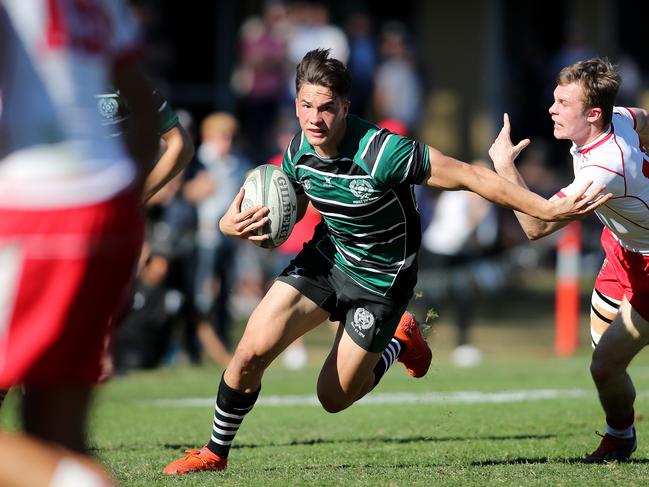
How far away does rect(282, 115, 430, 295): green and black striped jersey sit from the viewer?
5.78 meters

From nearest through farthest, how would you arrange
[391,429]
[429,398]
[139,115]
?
[139,115]
[391,429]
[429,398]

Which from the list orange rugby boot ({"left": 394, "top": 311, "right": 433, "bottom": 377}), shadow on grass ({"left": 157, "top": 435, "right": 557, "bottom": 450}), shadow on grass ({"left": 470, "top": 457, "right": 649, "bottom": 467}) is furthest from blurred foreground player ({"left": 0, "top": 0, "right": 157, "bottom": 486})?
shadow on grass ({"left": 157, "top": 435, "right": 557, "bottom": 450})

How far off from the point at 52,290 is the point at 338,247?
3.39m

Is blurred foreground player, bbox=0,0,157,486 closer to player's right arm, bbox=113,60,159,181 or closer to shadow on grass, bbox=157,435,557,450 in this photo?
player's right arm, bbox=113,60,159,181

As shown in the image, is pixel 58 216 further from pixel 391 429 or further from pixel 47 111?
pixel 391 429

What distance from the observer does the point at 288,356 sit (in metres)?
13.3

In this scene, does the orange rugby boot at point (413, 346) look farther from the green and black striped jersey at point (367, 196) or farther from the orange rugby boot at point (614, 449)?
the orange rugby boot at point (614, 449)

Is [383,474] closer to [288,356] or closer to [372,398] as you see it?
[372,398]

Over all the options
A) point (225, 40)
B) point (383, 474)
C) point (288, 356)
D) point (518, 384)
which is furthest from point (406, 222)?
point (225, 40)

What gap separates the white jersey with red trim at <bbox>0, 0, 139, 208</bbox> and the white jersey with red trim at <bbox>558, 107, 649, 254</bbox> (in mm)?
2940

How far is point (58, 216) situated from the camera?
3002 mm

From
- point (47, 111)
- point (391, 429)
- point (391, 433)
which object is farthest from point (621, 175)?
point (47, 111)

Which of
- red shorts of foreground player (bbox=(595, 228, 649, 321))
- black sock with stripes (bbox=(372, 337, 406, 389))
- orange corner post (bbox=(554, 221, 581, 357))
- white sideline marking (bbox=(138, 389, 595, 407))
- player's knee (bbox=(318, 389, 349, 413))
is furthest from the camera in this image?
orange corner post (bbox=(554, 221, 581, 357))

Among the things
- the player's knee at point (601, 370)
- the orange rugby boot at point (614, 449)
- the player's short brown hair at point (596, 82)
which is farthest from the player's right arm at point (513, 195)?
the orange rugby boot at point (614, 449)
